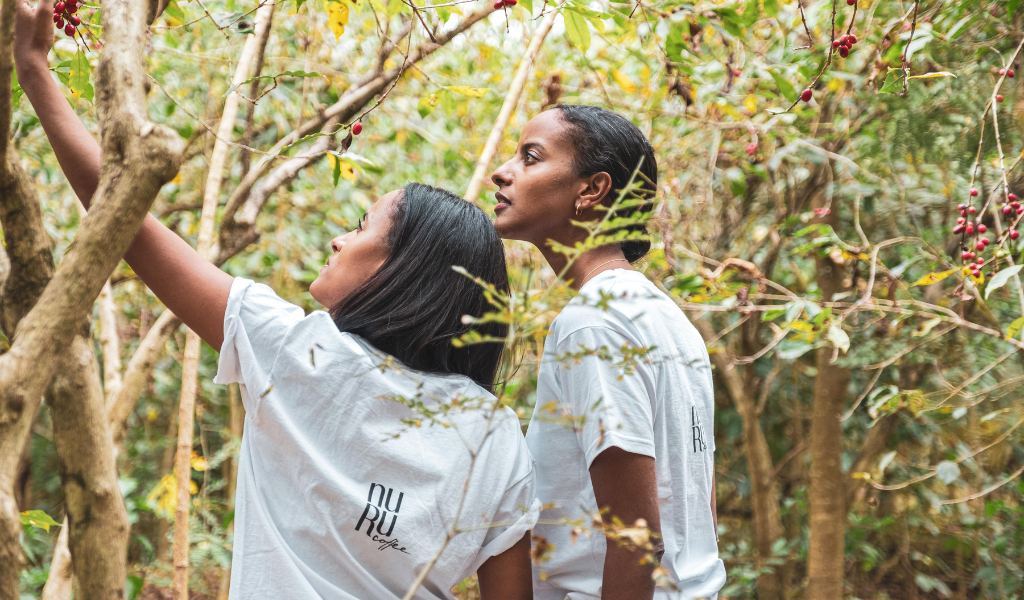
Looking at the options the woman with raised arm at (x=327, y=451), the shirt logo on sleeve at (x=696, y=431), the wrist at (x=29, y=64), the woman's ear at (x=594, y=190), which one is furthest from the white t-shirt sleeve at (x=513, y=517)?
the wrist at (x=29, y=64)

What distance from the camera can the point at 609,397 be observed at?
0.96 m

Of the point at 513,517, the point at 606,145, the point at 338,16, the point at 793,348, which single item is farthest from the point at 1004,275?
the point at 338,16

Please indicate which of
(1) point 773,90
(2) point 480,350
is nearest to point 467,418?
(2) point 480,350

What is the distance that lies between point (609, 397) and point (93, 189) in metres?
0.66

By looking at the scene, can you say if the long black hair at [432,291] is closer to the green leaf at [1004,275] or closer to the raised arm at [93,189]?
the raised arm at [93,189]

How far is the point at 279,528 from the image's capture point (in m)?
0.96

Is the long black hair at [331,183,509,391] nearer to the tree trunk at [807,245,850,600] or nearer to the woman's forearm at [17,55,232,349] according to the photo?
the woman's forearm at [17,55,232,349]

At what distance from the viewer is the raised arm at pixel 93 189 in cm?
90

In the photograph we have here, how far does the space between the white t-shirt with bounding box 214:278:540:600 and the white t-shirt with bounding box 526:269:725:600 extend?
0.10 m

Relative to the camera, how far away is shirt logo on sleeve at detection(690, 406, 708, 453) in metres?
1.10

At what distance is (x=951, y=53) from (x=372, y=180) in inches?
84.0

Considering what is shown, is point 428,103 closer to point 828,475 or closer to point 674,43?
point 674,43

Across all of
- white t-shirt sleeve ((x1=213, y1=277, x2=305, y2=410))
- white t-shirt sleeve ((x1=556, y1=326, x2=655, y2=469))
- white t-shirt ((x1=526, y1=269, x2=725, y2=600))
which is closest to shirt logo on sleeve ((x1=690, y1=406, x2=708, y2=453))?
white t-shirt ((x1=526, y1=269, x2=725, y2=600))

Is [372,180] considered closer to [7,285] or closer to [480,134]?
[480,134]
